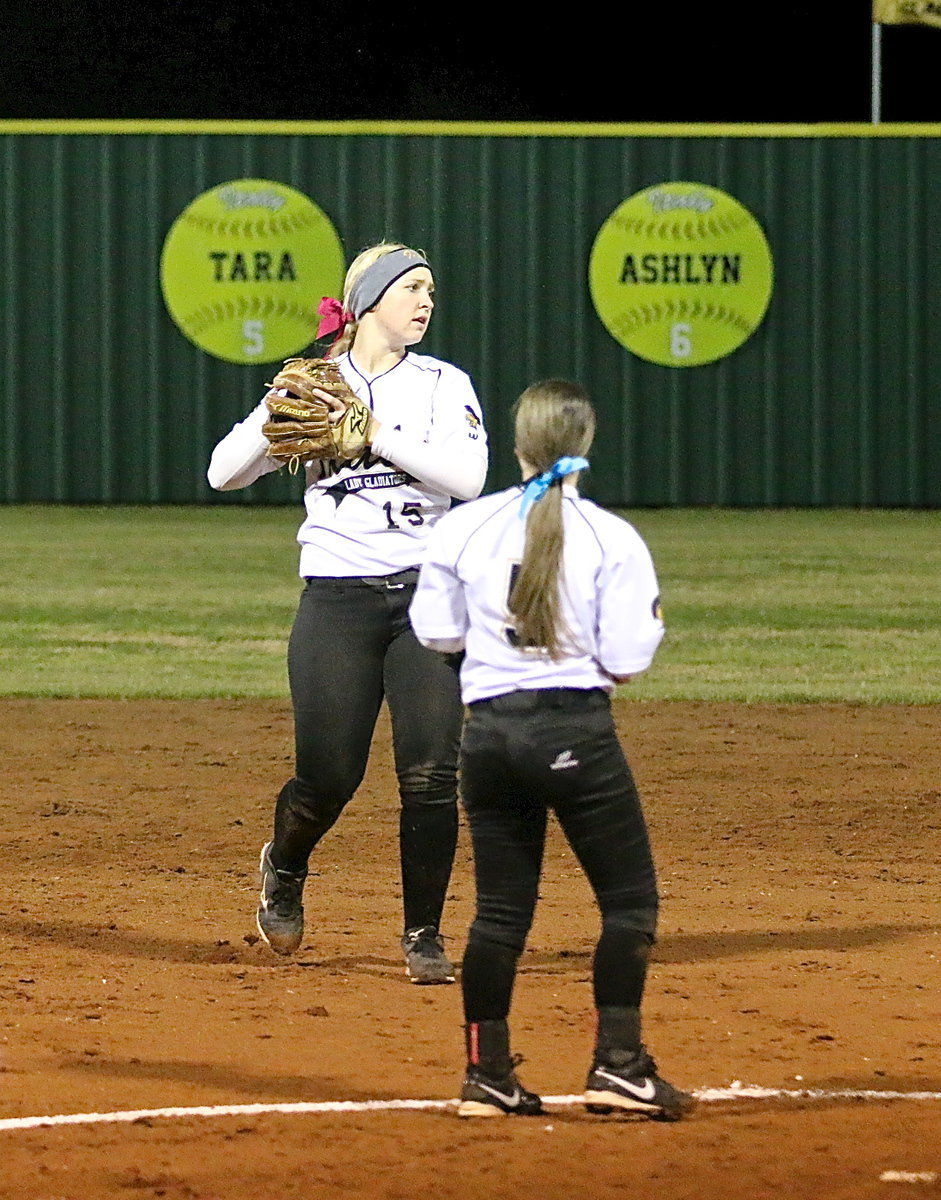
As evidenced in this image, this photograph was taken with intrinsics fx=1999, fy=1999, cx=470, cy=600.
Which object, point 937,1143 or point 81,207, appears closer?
point 937,1143

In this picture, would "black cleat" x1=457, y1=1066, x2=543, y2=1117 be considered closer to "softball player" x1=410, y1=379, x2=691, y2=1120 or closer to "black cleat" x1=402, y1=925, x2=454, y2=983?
"softball player" x1=410, y1=379, x2=691, y2=1120

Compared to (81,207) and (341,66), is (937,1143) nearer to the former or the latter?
(81,207)

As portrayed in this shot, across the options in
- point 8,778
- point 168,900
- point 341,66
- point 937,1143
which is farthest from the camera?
point 341,66

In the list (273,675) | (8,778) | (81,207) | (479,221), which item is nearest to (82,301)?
(81,207)

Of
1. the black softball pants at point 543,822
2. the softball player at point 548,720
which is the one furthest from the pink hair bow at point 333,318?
the black softball pants at point 543,822

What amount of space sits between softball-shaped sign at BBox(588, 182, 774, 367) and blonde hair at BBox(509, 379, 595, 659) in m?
17.2

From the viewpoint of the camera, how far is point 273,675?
11305 millimetres

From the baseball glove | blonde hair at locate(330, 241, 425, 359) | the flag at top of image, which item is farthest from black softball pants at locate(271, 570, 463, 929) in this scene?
the flag at top of image

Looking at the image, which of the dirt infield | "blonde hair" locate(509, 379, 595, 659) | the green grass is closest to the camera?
the dirt infield

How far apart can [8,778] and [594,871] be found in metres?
4.84

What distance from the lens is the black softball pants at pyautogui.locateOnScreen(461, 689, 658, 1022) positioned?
12.9 feet

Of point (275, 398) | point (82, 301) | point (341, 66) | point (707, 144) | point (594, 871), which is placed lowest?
point (594, 871)

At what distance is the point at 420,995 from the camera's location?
503cm

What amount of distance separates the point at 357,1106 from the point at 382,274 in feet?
6.77
